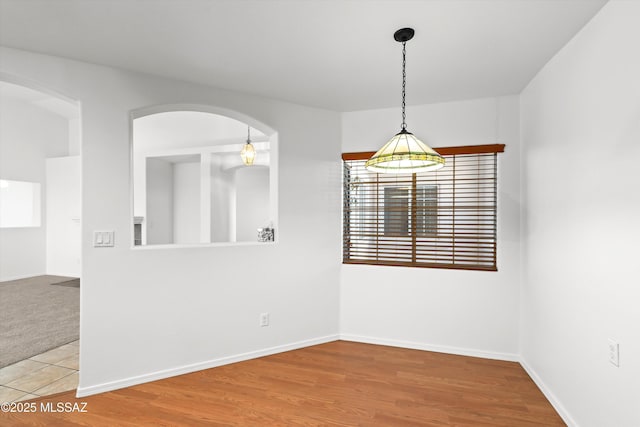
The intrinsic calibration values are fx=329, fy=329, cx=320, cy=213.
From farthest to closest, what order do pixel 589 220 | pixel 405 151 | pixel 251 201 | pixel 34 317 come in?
pixel 251 201 < pixel 34 317 < pixel 589 220 < pixel 405 151

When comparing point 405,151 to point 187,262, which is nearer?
point 405,151

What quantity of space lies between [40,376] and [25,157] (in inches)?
225

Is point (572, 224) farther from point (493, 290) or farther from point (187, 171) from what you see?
point (187, 171)

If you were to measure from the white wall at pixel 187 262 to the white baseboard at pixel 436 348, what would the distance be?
0.30m

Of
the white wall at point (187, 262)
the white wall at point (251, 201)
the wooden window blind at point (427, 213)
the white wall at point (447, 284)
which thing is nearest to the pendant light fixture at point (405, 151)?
the wooden window blind at point (427, 213)

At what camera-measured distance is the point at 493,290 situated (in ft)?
10.5

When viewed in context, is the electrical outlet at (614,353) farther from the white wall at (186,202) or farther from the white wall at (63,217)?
the white wall at (63,217)

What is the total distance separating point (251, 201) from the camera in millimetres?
7234

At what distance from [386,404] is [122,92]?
3158 millimetres

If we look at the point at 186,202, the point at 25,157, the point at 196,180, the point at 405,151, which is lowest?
the point at 186,202

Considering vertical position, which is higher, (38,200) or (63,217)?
(38,200)

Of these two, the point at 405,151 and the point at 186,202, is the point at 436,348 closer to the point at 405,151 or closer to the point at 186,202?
the point at 405,151

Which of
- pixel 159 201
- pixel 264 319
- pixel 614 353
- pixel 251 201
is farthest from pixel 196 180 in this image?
pixel 614 353

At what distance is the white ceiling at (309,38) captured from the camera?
1850 mm
